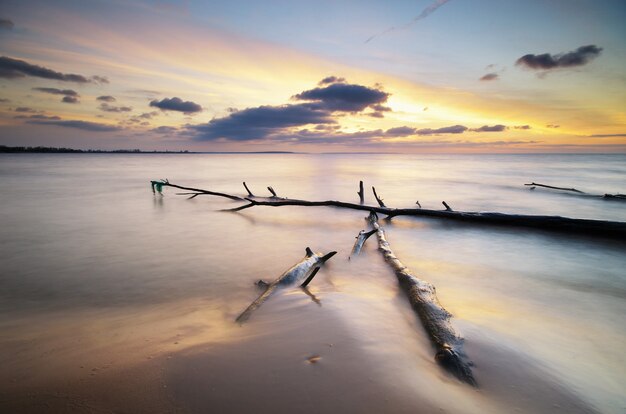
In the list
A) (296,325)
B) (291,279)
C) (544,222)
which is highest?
(544,222)

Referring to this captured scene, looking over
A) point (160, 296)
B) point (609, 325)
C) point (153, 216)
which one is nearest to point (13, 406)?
point (160, 296)

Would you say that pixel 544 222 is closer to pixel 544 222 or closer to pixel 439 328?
pixel 544 222

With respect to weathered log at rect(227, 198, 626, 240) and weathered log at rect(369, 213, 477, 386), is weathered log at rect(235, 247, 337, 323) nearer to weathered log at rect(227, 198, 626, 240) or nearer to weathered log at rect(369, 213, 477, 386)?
weathered log at rect(369, 213, 477, 386)

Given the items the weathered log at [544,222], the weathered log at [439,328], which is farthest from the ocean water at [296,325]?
the weathered log at [544,222]

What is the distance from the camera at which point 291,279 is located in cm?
465

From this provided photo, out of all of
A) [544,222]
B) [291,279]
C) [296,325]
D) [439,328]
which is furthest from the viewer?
[544,222]

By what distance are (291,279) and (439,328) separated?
2310mm

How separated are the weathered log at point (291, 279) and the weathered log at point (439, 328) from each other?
1385 mm

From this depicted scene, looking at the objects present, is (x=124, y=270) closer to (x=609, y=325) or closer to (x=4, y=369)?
(x=4, y=369)

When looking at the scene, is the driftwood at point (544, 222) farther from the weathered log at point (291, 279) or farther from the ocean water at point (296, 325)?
the weathered log at point (291, 279)

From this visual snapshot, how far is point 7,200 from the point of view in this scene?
593 inches

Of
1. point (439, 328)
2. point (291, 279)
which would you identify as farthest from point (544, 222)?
point (291, 279)

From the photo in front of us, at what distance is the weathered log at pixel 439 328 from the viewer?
2.47m

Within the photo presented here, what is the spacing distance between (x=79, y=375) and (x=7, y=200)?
1879cm
